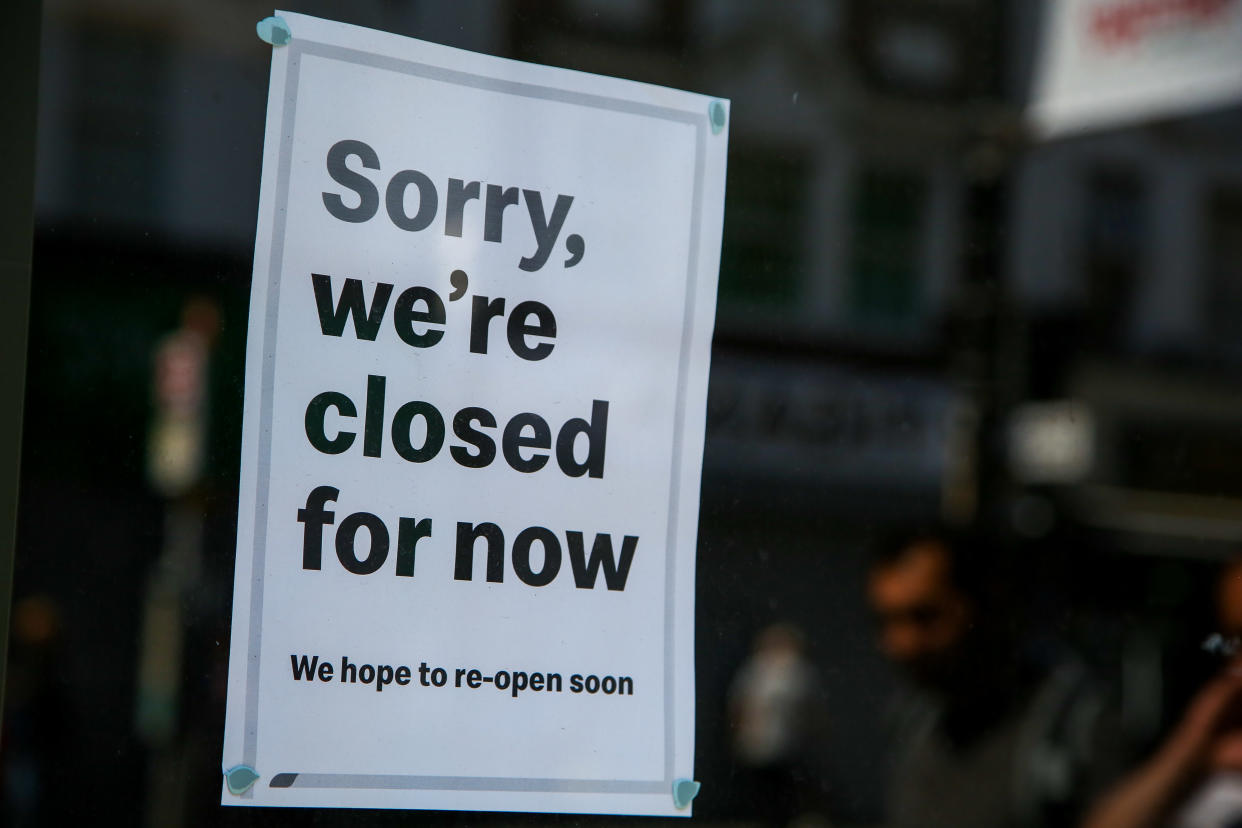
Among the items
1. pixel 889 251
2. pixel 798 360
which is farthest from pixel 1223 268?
pixel 798 360

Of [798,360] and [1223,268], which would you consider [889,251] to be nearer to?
[798,360]

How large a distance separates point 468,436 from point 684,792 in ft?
1.87

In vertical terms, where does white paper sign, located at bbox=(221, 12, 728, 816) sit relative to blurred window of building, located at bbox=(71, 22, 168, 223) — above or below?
below

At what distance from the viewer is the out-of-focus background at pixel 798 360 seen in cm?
174

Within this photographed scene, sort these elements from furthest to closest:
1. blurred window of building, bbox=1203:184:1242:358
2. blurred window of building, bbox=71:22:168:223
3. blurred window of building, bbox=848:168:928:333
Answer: blurred window of building, bbox=1203:184:1242:358 → blurred window of building, bbox=848:168:928:333 → blurred window of building, bbox=71:22:168:223

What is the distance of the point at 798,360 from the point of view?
2230 millimetres

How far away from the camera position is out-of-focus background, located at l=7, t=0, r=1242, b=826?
1.74 m

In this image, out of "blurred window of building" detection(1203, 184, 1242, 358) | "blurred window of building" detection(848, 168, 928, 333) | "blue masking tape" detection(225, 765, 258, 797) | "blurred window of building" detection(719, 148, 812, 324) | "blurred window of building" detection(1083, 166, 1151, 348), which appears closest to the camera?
"blue masking tape" detection(225, 765, 258, 797)

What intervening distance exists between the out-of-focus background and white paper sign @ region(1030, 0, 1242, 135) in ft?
0.09

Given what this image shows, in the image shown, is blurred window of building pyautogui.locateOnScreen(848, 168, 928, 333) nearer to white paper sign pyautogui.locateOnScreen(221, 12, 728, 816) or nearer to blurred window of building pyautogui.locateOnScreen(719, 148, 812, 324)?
blurred window of building pyautogui.locateOnScreen(719, 148, 812, 324)

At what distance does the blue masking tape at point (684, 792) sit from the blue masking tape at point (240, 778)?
567mm

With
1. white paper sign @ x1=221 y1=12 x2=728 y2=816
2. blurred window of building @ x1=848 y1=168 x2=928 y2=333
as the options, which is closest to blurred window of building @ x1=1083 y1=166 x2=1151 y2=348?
blurred window of building @ x1=848 y1=168 x2=928 y2=333

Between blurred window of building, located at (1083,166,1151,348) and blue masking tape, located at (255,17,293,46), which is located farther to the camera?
blurred window of building, located at (1083,166,1151,348)

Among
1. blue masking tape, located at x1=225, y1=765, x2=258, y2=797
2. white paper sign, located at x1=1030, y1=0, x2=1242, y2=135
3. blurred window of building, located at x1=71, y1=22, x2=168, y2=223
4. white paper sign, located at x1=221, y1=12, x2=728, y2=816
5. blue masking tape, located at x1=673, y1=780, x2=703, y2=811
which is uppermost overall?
white paper sign, located at x1=1030, y1=0, x2=1242, y2=135
